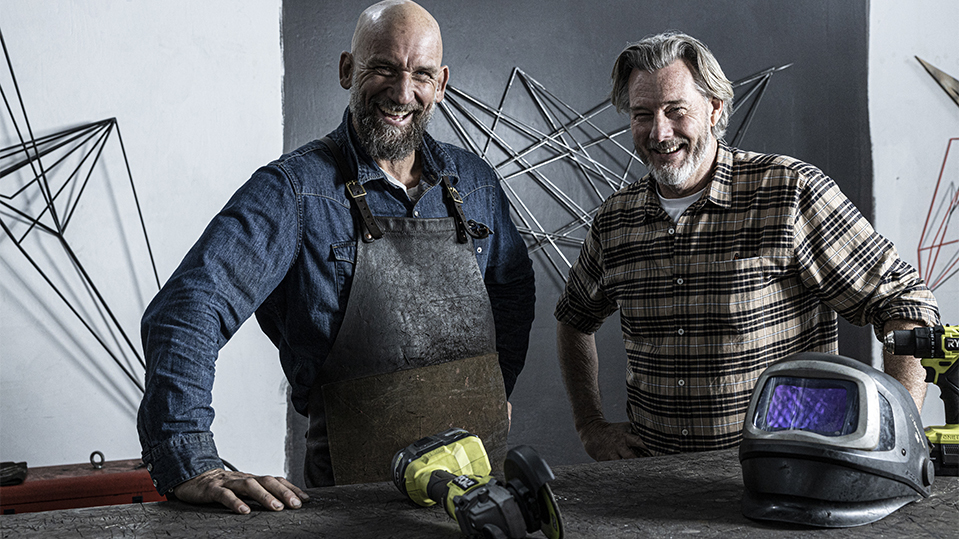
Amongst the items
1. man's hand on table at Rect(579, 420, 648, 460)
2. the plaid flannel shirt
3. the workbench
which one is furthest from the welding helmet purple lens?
man's hand on table at Rect(579, 420, 648, 460)

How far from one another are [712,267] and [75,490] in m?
1.74

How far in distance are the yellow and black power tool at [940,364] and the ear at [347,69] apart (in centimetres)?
118

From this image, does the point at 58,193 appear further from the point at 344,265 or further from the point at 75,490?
the point at 344,265

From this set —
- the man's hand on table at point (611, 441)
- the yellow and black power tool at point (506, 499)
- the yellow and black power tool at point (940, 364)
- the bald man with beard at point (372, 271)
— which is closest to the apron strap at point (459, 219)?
the bald man with beard at point (372, 271)

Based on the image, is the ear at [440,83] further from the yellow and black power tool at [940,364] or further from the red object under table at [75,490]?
the red object under table at [75,490]

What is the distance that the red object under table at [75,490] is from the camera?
1.93 metres

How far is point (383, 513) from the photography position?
109 centimetres

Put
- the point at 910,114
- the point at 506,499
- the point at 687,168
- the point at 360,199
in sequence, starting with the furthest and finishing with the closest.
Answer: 1. the point at 910,114
2. the point at 687,168
3. the point at 360,199
4. the point at 506,499

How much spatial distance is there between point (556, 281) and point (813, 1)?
64.1 inches

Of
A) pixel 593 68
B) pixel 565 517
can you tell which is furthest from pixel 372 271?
pixel 593 68

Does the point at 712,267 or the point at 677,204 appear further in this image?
the point at 677,204

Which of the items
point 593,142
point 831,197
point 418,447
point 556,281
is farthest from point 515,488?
point 593,142

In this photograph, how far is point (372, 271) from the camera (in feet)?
4.98

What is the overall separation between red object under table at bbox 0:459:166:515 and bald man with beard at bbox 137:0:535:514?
0.68 m
